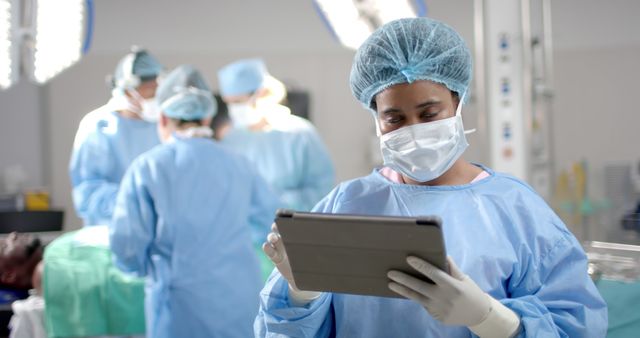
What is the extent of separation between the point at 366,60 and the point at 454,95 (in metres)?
0.19

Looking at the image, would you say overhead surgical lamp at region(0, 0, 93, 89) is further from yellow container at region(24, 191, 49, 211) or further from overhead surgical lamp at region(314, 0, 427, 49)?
yellow container at region(24, 191, 49, 211)

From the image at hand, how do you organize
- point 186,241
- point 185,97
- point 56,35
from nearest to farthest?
1. point 186,241
2. point 185,97
3. point 56,35

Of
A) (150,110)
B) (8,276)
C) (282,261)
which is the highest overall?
(150,110)

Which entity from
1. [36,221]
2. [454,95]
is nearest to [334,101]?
[36,221]

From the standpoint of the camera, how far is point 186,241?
2.39 m

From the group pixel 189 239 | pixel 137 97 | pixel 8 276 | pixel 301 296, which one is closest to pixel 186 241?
pixel 189 239

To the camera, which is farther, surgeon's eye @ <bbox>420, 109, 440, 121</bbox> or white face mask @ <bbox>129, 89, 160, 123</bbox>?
white face mask @ <bbox>129, 89, 160, 123</bbox>

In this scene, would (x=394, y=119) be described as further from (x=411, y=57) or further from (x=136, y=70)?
(x=136, y=70)

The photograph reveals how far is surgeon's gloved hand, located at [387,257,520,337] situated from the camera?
1.05m

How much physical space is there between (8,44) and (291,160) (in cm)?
145

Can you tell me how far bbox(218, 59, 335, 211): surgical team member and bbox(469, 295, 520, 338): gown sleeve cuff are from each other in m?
2.54

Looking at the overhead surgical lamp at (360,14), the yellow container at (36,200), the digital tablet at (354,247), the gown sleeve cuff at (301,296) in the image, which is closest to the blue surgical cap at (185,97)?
the overhead surgical lamp at (360,14)

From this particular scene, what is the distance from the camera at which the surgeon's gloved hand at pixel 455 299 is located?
1.05m

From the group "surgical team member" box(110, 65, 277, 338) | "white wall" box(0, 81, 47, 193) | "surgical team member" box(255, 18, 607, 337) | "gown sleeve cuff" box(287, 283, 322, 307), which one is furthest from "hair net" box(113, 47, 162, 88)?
"white wall" box(0, 81, 47, 193)
